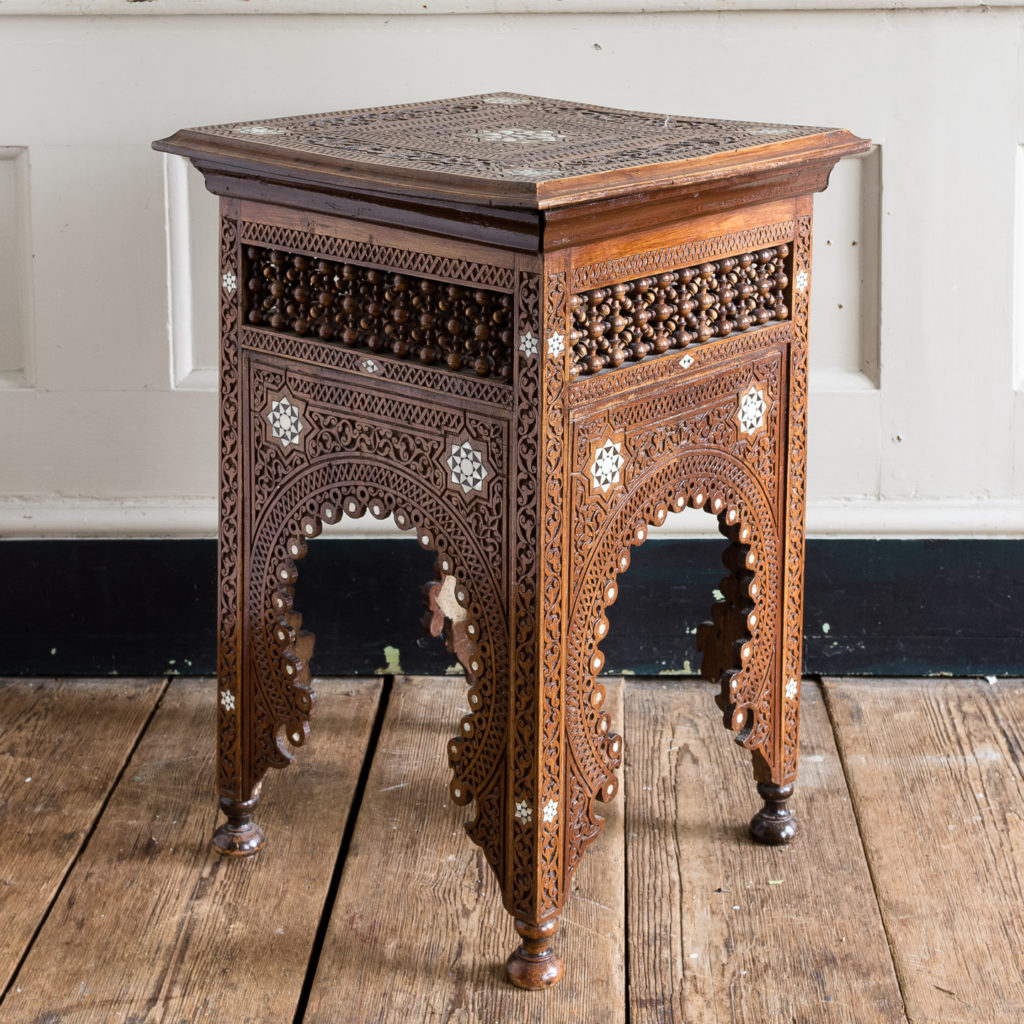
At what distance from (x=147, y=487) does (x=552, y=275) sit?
92cm

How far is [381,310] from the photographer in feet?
4.31

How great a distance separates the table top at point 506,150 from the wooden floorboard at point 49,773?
29.3 inches

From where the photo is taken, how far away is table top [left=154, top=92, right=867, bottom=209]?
115 cm

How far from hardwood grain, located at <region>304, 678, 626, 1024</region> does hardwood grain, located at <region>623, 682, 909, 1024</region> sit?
0.03 meters

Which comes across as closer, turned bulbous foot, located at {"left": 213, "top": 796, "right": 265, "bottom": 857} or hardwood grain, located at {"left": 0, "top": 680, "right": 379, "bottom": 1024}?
hardwood grain, located at {"left": 0, "top": 680, "right": 379, "bottom": 1024}

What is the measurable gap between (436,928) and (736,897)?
30 centimetres

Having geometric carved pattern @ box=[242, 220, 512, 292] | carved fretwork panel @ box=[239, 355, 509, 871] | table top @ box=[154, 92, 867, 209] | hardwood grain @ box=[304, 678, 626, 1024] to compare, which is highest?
table top @ box=[154, 92, 867, 209]

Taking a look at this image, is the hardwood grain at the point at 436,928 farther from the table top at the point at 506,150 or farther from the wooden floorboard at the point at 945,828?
the table top at the point at 506,150

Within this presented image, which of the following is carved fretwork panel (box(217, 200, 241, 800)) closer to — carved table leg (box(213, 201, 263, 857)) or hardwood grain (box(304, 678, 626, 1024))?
carved table leg (box(213, 201, 263, 857))

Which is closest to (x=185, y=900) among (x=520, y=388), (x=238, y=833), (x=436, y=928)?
(x=238, y=833)

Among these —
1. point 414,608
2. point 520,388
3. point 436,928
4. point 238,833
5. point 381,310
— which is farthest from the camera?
point 414,608

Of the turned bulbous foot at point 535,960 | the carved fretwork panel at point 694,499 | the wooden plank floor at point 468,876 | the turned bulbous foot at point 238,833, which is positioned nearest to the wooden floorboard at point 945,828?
the wooden plank floor at point 468,876

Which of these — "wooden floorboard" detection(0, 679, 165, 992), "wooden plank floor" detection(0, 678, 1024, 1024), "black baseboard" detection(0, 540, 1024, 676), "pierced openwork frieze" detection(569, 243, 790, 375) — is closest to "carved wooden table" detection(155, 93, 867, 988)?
"pierced openwork frieze" detection(569, 243, 790, 375)

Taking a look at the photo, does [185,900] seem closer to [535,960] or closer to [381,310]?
[535,960]
